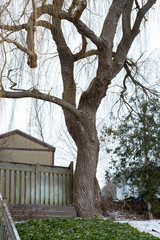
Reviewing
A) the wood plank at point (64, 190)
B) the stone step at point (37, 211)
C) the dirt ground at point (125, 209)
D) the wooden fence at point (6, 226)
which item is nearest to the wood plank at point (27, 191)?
the stone step at point (37, 211)

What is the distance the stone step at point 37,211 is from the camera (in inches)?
314

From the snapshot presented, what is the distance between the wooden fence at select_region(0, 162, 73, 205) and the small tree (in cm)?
180

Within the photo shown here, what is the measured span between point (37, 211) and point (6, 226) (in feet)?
15.0

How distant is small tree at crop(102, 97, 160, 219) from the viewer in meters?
9.62

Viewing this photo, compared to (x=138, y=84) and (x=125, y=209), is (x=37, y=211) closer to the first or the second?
(x=125, y=209)

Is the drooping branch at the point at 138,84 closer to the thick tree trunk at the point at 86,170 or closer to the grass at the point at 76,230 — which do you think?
the thick tree trunk at the point at 86,170

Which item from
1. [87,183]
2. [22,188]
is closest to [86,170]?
[87,183]

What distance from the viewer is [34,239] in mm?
5711

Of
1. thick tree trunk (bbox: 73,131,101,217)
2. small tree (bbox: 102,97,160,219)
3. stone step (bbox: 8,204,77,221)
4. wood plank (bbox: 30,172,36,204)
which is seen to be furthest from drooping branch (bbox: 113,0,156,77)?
stone step (bbox: 8,204,77,221)

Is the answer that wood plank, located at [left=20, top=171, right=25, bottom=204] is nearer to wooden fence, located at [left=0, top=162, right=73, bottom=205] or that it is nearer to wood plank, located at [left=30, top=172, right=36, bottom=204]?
wooden fence, located at [left=0, top=162, right=73, bottom=205]

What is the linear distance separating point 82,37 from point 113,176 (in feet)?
14.4

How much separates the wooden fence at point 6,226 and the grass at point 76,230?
1796mm

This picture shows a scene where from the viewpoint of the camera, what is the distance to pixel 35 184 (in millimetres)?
8930

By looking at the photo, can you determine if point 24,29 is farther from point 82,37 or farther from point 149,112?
point 149,112
